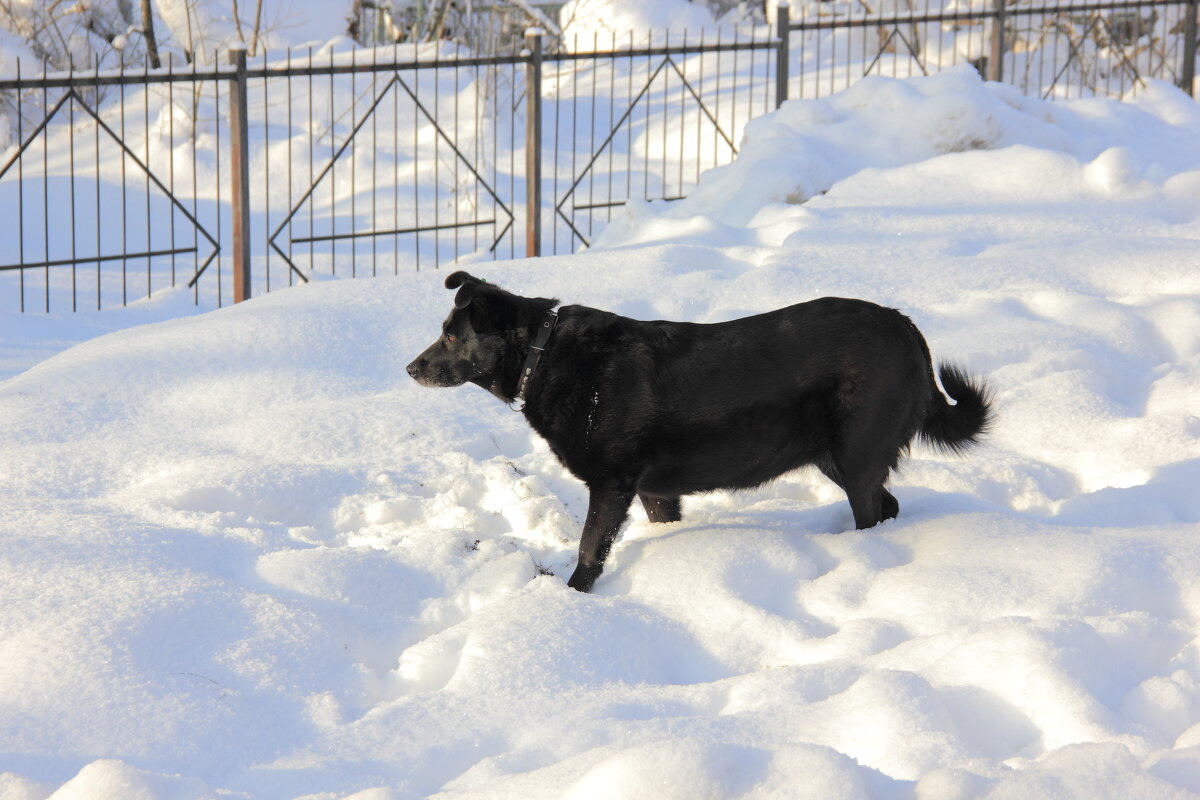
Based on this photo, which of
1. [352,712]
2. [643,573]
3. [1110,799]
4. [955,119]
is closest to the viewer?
[1110,799]

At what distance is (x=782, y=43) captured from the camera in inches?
414

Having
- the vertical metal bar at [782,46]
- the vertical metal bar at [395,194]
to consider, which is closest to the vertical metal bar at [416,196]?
the vertical metal bar at [395,194]

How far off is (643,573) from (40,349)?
16.6 ft

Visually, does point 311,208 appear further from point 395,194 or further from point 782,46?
point 782,46

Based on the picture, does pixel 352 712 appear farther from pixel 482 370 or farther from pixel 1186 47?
pixel 1186 47

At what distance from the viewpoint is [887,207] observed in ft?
27.6

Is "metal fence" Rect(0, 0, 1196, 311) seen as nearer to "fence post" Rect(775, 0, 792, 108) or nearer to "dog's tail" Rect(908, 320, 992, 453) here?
"fence post" Rect(775, 0, 792, 108)

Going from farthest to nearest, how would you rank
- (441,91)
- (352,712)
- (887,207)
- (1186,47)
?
(441,91) → (1186,47) → (887,207) → (352,712)

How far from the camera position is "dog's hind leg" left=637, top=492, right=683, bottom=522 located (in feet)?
15.3

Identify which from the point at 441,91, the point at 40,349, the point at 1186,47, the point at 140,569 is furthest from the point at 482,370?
the point at 1186,47

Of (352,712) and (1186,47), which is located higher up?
(1186,47)

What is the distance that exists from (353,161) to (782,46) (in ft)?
12.9

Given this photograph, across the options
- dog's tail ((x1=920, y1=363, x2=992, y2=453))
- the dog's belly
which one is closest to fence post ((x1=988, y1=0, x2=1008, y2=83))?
dog's tail ((x1=920, y1=363, x2=992, y2=453))

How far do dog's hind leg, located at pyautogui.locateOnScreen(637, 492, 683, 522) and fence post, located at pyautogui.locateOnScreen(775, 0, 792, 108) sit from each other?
6639mm
